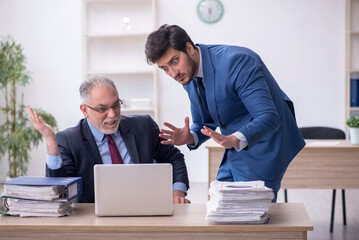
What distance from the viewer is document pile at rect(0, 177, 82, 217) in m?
1.75

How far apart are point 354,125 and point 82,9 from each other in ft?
11.6

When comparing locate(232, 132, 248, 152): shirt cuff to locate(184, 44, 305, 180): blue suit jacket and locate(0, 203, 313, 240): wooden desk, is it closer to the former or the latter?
locate(184, 44, 305, 180): blue suit jacket

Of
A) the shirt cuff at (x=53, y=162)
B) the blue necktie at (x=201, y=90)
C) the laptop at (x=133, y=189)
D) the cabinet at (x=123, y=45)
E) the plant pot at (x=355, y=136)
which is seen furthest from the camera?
the cabinet at (x=123, y=45)

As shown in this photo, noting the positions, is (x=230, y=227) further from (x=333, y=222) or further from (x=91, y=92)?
(x=333, y=222)

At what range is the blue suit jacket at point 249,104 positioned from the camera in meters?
1.91

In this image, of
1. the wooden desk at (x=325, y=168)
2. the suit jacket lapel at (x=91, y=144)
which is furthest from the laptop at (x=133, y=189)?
the wooden desk at (x=325, y=168)

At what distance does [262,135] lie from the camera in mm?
1859

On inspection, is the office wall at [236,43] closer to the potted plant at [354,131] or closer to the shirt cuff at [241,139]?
the potted plant at [354,131]

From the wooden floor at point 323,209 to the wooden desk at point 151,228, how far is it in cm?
218

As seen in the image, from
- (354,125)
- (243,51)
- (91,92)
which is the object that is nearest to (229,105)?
(243,51)

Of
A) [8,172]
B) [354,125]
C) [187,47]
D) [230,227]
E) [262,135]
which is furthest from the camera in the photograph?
[8,172]

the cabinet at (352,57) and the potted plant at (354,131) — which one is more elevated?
the cabinet at (352,57)

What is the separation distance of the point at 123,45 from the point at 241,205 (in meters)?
4.54

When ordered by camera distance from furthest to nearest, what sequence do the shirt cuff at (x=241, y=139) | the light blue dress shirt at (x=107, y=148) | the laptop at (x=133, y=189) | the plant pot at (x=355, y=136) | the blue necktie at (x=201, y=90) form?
1. the plant pot at (x=355, y=136)
2. the light blue dress shirt at (x=107, y=148)
3. the blue necktie at (x=201, y=90)
4. the shirt cuff at (x=241, y=139)
5. the laptop at (x=133, y=189)
